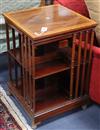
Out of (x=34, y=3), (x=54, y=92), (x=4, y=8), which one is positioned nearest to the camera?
(x=54, y=92)

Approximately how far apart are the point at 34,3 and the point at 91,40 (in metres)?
0.79

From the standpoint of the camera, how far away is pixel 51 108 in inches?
66.1

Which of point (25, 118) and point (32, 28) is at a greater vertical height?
point (32, 28)

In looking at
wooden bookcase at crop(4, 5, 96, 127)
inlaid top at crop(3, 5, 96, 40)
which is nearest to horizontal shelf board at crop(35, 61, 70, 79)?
wooden bookcase at crop(4, 5, 96, 127)

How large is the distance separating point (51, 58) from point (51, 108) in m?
0.32

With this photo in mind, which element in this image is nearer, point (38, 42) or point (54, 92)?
point (38, 42)

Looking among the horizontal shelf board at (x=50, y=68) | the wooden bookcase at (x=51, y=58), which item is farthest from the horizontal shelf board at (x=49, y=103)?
the horizontal shelf board at (x=50, y=68)

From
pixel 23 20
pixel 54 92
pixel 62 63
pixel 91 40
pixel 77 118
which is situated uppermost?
pixel 23 20

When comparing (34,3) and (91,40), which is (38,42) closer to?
(91,40)

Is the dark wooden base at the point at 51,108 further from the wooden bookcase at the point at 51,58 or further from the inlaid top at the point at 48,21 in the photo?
the inlaid top at the point at 48,21

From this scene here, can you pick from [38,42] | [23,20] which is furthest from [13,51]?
[38,42]

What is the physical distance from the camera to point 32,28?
149cm

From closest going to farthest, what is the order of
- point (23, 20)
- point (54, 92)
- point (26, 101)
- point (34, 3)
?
1. point (23, 20)
2. point (26, 101)
3. point (54, 92)
4. point (34, 3)

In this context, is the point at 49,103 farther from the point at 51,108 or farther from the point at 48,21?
the point at 48,21
